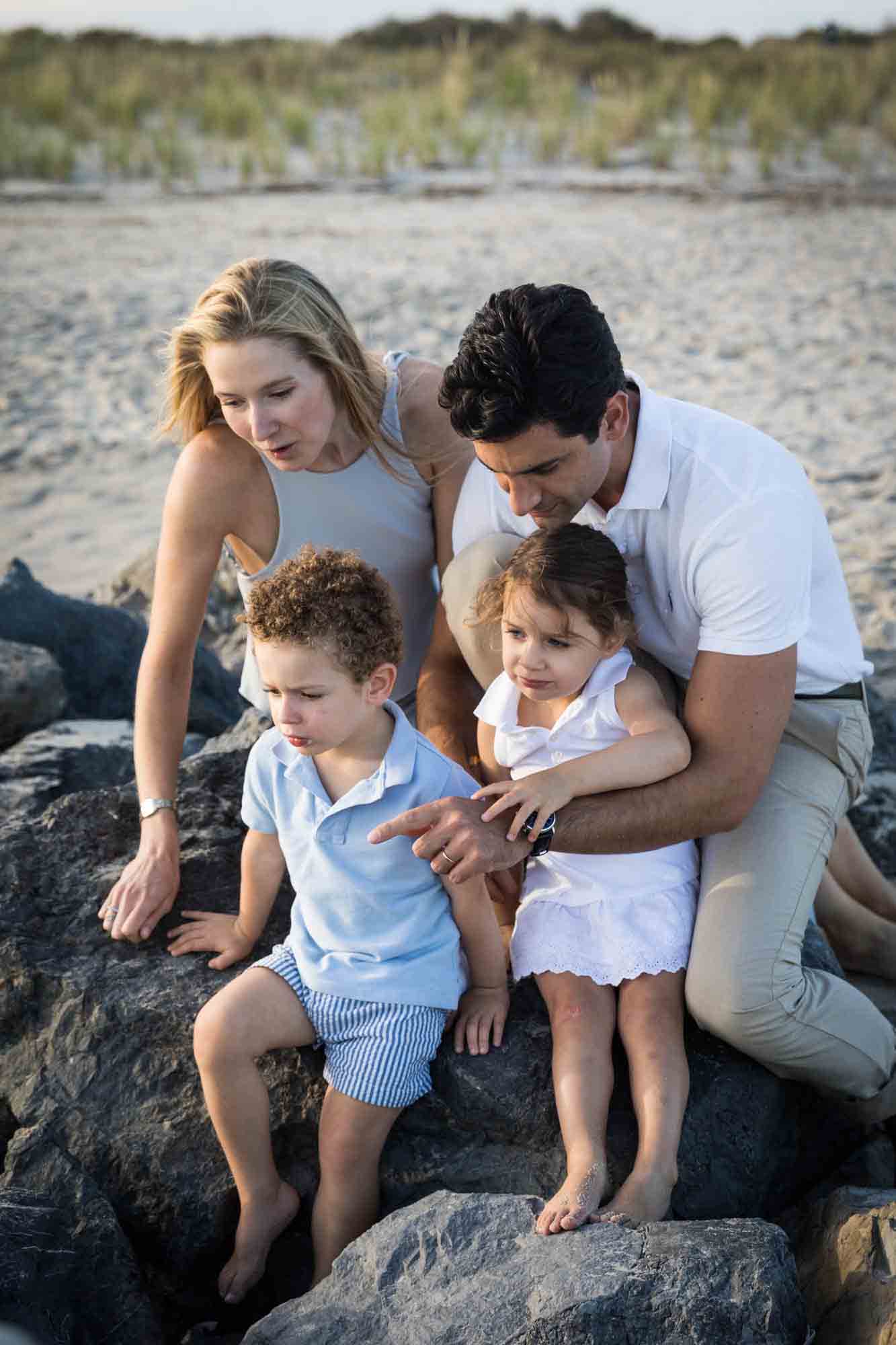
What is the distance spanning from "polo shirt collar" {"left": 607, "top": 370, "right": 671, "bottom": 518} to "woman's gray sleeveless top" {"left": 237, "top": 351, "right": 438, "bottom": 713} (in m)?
0.82

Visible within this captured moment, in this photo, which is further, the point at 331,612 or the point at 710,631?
the point at 710,631

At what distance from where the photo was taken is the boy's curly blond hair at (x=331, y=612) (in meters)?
2.34

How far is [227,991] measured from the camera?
7.89ft

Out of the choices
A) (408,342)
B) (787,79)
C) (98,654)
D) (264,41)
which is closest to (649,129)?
(787,79)

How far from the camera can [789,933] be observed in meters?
2.52

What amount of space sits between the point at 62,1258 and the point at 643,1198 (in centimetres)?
99

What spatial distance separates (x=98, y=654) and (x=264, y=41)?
30869mm

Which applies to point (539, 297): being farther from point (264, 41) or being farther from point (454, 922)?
point (264, 41)

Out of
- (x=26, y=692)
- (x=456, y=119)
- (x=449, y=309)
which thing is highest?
(x=456, y=119)

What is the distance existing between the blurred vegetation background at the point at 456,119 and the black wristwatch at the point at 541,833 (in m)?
13.0

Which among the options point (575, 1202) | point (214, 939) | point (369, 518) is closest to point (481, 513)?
point (369, 518)

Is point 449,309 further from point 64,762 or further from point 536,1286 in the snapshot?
point 536,1286

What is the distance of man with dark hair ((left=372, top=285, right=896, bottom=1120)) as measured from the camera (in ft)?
7.95

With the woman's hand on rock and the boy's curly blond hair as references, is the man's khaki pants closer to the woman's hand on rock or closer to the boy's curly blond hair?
the boy's curly blond hair
